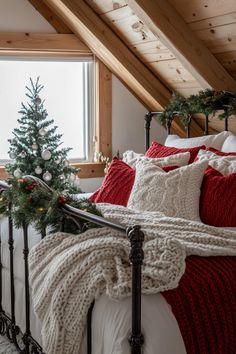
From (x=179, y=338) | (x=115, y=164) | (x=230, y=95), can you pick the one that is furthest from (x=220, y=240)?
(x=230, y=95)

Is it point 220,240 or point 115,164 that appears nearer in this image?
point 220,240

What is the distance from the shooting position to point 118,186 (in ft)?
9.57

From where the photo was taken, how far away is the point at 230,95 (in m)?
3.53

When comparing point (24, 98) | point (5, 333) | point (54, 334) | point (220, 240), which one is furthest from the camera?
point (24, 98)

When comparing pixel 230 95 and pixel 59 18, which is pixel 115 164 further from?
pixel 59 18

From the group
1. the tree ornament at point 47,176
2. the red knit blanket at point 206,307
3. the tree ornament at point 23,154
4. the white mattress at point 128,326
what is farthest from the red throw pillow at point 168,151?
the white mattress at point 128,326

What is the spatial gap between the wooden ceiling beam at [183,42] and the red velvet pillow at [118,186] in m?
1.06

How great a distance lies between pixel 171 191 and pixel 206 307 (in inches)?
37.0

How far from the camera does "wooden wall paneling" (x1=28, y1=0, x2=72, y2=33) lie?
443 cm

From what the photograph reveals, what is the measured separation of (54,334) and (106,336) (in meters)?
0.23

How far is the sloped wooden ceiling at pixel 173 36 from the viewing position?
3389 millimetres

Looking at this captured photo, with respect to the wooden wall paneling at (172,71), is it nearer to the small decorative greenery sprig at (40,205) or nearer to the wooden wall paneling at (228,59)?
the wooden wall paneling at (228,59)

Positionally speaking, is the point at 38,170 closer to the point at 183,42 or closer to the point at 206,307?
the point at 183,42

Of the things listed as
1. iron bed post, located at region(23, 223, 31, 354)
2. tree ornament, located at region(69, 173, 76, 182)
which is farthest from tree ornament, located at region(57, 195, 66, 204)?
tree ornament, located at region(69, 173, 76, 182)
